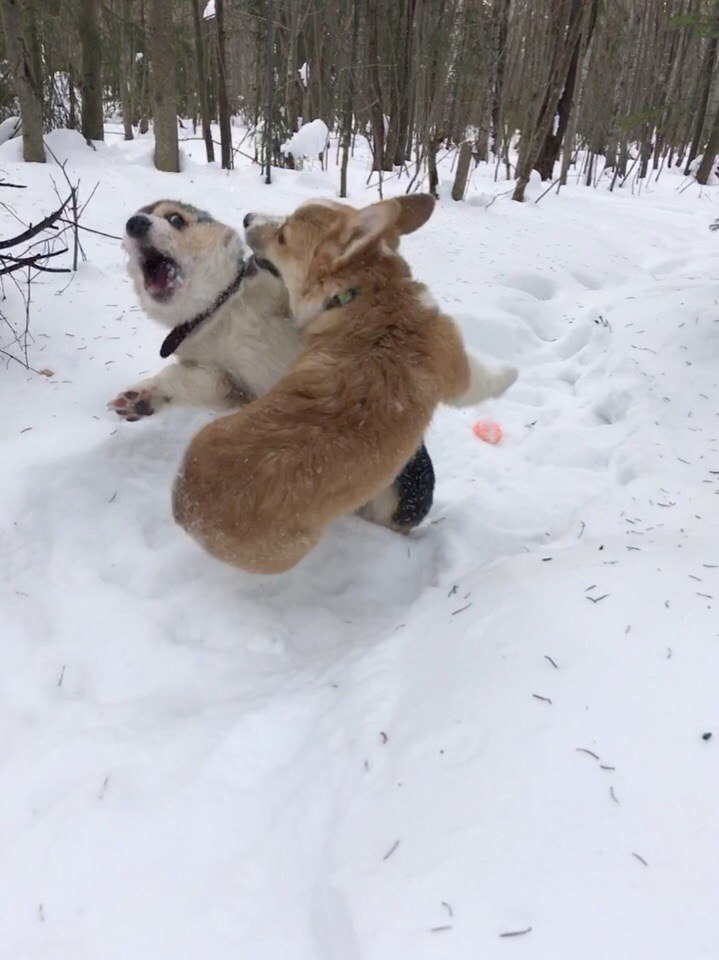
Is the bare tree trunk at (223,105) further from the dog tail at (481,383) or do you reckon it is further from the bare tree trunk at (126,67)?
the dog tail at (481,383)

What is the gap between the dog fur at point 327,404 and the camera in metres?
2.26

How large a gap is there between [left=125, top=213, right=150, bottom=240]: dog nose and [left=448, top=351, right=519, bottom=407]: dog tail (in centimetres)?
166

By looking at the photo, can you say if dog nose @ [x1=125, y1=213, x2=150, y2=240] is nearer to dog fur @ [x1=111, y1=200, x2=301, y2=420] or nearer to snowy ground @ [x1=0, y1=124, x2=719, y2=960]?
dog fur @ [x1=111, y1=200, x2=301, y2=420]

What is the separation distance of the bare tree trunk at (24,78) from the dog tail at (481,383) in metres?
7.22

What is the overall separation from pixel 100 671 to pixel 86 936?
3.08ft

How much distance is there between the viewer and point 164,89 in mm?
8703

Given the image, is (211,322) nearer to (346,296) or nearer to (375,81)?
(346,296)

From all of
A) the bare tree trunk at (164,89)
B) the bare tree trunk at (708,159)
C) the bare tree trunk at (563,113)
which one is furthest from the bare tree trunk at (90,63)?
the bare tree trunk at (708,159)

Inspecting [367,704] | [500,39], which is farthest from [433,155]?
[367,704]

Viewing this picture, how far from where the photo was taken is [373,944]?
1.25m

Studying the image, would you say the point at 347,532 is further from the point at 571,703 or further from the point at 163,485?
the point at 571,703

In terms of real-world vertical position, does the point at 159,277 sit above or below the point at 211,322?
above

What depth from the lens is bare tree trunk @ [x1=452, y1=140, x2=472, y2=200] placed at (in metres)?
9.24

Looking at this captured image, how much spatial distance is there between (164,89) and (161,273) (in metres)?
7.58
